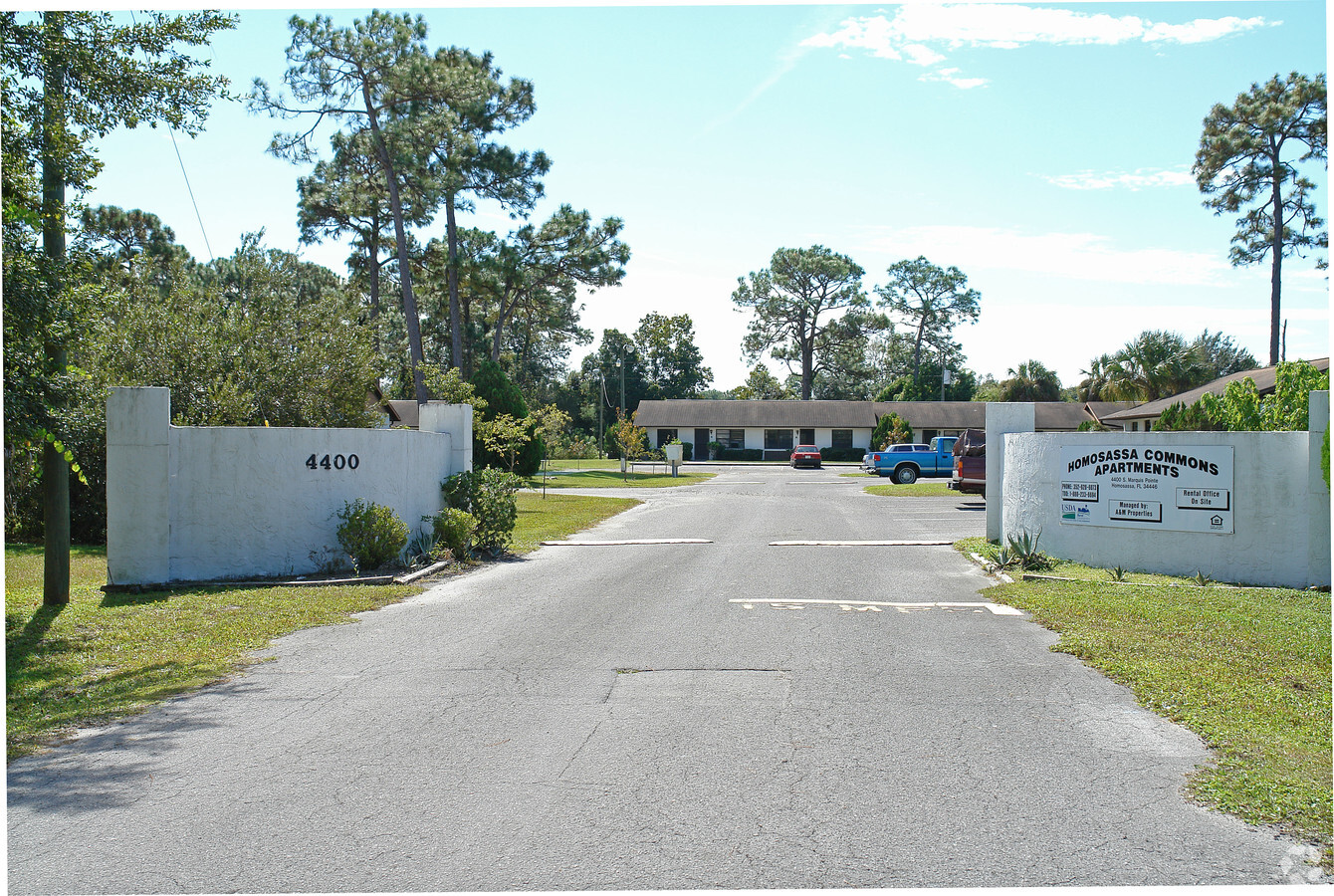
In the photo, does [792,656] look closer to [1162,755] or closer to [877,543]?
[1162,755]

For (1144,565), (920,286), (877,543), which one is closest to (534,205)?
(877,543)

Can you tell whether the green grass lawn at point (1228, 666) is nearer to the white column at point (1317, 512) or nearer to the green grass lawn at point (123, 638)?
the white column at point (1317, 512)

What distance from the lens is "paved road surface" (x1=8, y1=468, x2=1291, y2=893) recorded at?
4.10m

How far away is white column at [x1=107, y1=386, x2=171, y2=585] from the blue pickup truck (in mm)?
29076

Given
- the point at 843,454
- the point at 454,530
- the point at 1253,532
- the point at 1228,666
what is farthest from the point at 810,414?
the point at 1228,666

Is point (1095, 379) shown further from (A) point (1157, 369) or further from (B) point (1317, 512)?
(B) point (1317, 512)

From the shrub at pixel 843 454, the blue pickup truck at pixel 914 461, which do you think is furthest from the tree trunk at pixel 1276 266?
the shrub at pixel 843 454

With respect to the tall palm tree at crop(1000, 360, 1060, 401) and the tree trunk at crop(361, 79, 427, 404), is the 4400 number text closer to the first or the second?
the tree trunk at crop(361, 79, 427, 404)

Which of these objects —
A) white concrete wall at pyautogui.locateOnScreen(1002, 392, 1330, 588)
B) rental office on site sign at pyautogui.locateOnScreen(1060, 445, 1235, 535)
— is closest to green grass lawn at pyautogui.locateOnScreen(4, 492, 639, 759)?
rental office on site sign at pyautogui.locateOnScreen(1060, 445, 1235, 535)

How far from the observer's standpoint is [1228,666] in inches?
291

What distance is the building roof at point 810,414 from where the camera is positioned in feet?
216

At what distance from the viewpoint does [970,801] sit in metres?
4.77

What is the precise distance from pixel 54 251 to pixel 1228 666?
475 inches

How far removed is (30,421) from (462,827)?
677cm
